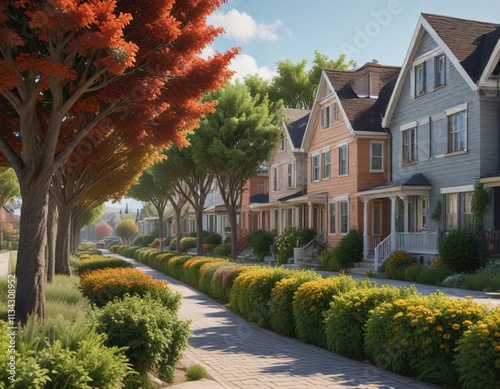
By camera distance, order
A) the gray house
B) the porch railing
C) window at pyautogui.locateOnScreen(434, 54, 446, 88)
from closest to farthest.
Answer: the gray house, the porch railing, window at pyautogui.locateOnScreen(434, 54, 446, 88)

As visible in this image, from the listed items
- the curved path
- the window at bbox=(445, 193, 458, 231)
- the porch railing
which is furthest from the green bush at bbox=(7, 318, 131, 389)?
the window at bbox=(445, 193, 458, 231)

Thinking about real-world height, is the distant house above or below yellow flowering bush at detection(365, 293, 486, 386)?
above

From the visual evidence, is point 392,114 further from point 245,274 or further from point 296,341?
point 296,341

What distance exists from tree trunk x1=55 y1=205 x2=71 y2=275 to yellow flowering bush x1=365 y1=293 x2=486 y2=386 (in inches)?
481

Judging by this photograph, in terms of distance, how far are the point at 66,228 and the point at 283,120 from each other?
938 inches

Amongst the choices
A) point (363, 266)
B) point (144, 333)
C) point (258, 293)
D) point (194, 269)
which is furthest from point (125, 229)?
point (144, 333)

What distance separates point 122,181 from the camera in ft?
80.0

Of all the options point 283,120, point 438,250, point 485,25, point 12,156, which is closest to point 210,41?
point 12,156

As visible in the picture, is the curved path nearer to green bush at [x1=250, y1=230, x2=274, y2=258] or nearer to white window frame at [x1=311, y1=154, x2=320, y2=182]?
white window frame at [x1=311, y1=154, x2=320, y2=182]

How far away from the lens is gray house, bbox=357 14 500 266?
76.1 ft

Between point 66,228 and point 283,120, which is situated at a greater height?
point 283,120

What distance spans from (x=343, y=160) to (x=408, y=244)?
26.8 ft

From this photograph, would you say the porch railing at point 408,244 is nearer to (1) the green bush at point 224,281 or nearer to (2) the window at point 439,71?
(2) the window at point 439,71

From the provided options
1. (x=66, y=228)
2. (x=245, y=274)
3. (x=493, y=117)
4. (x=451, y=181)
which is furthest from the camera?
(x=451, y=181)
